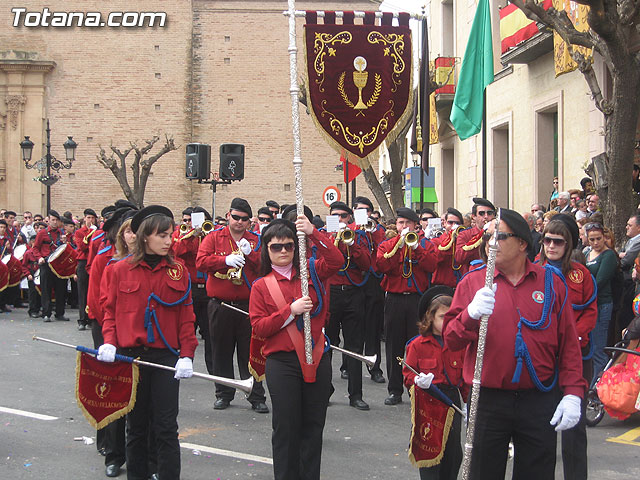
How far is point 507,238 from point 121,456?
12.0 feet

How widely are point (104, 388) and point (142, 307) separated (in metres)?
0.65

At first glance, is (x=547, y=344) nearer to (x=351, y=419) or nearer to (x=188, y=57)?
(x=351, y=419)

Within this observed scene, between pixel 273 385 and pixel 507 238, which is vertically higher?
pixel 507 238

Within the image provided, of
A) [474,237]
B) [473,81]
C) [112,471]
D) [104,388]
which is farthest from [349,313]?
[473,81]

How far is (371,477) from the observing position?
647 centimetres

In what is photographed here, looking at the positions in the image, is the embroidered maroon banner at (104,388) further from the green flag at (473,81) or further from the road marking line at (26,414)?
the green flag at (473,81)

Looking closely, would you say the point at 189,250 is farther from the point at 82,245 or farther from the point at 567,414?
the point at 567,414

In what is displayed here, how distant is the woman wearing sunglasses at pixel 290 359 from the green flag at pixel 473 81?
7.38 meters

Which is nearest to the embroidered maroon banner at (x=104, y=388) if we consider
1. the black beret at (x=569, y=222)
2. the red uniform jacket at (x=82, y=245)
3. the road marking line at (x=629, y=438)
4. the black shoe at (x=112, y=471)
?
the black shoe at (x=112, y=471)

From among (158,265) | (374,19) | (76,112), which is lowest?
(158,265)

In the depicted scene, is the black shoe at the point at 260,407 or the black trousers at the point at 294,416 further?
the black shoe at the point at 260,407

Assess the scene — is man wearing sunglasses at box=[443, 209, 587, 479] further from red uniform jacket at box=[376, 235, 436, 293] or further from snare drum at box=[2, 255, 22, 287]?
snare drum at box=[2, 255, 22, 287]

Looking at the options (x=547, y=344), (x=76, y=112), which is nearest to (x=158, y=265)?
(x=547, y=344)

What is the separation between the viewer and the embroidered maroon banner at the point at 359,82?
22.8ft
